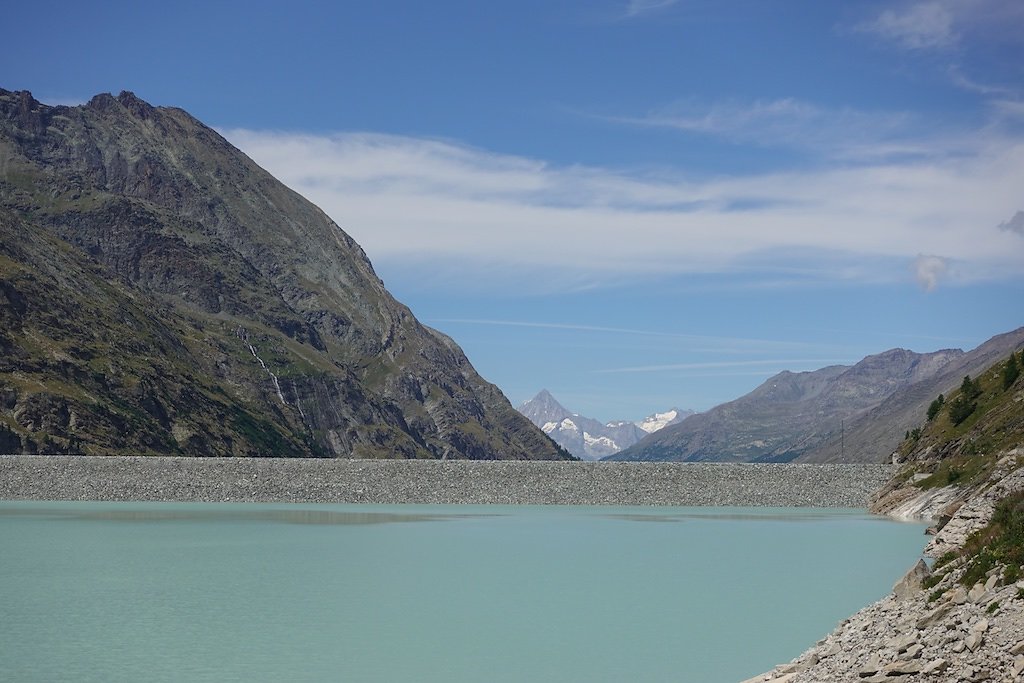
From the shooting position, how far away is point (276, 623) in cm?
2594

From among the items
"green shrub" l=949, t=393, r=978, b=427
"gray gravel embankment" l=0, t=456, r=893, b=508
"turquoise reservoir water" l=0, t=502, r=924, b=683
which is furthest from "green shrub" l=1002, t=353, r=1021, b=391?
"turquoise reservoir water" l=0, t=502, r=924, b=683

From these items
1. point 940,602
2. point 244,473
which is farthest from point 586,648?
point 244,473

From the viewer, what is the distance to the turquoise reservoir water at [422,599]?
70.2 ft

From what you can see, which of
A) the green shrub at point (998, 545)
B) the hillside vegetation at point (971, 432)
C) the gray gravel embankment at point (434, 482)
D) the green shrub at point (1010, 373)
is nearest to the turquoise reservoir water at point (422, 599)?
the green shrub at point (998, 545)

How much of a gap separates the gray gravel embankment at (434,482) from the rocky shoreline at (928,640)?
62884mm

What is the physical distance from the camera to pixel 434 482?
8488cm

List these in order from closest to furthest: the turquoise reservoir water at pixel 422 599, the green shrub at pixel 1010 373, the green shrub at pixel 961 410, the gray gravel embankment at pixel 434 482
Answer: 1. the turquoise reservoir water at pixel 422 599
2. the green shrub at pixel 1010 373
3. the green shrub at pixel 961 410
4. the gray gravel embankment at pixel 434 482

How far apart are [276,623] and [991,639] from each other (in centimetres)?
1585

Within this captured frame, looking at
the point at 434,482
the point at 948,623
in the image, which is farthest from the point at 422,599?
the point at 434,482

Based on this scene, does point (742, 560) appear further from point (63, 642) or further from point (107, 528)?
point (107, 528)

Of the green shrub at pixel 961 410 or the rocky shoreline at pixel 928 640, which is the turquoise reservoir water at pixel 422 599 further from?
the green shrub at pixel 961 410

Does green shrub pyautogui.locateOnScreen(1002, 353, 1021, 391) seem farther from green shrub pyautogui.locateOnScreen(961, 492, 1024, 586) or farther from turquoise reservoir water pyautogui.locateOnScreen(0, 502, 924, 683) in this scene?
green shrub pyautogui.locateOnScreen(961, 492, 1024, 586)

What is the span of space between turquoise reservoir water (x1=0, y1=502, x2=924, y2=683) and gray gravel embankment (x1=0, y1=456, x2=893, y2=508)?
2368 centimetres

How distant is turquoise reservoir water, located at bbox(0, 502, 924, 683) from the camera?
2139cm
